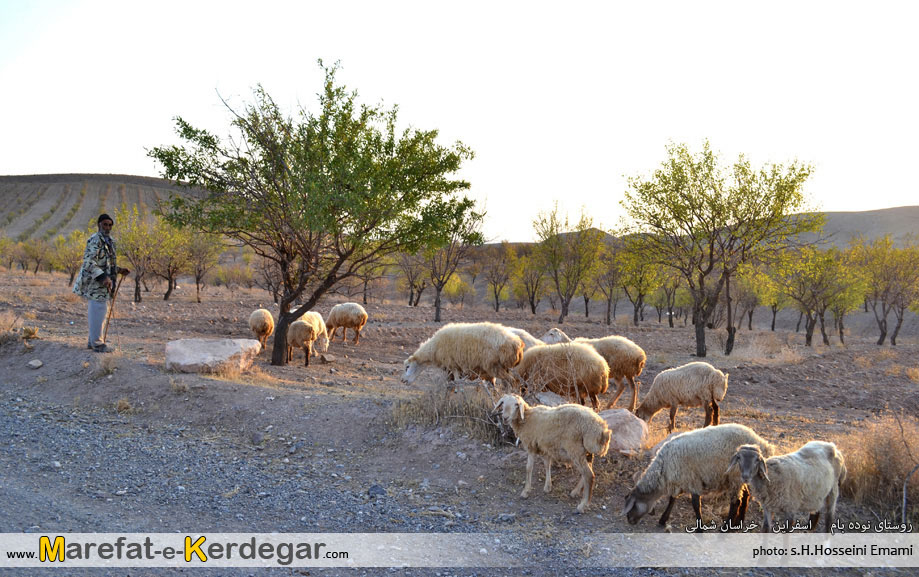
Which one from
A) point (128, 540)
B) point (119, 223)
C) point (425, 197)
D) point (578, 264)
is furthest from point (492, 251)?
point (128, 540)

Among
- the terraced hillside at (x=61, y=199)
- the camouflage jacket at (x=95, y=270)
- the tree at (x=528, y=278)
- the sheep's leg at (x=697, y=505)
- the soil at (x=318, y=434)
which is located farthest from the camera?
the terraced hillside at (x=61, y=199)

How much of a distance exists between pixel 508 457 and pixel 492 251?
48023 millimetres

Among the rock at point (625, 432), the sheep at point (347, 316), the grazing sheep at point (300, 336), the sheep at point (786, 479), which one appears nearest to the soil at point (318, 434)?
the rock at point (625, 432)

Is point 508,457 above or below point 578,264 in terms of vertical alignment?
below

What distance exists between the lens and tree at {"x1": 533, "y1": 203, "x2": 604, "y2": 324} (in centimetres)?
3856

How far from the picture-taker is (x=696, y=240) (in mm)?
19125

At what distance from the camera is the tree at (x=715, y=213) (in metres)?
18.4

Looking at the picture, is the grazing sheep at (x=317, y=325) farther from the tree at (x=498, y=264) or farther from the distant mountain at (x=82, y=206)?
the distant mountain at (x=82, y=206)

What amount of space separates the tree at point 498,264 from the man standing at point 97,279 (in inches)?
1624

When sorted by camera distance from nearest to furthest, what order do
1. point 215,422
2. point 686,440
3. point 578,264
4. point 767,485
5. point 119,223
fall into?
point 767,485 → point 686,440 → point 215,422 → point 119,223 → point 578,264

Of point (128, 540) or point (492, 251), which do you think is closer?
point (128, 540)

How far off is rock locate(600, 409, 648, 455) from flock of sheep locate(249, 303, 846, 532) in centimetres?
46

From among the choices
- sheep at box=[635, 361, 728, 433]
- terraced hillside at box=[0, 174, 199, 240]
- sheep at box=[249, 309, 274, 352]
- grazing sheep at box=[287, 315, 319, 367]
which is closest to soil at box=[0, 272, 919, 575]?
grazing sheep at box=[287, 315, 319, 367]

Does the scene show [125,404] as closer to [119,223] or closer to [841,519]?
[841,519]
